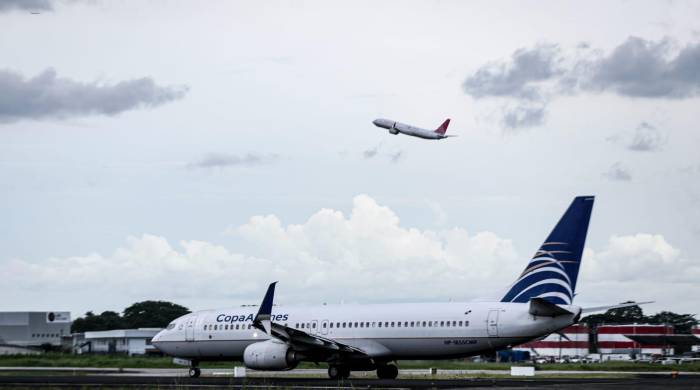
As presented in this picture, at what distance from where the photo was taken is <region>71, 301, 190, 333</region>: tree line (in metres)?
152

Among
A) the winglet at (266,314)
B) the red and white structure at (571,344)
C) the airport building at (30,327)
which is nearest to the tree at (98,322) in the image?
the airport building at (30,327)

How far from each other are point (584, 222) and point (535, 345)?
71.7 metres

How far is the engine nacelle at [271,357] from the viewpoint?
5025cm

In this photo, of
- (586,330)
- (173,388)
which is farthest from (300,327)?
(586,330)

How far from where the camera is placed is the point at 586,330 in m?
112

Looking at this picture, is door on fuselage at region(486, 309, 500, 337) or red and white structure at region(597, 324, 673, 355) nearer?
door on fuselage at region(486, 309, 500, 337)

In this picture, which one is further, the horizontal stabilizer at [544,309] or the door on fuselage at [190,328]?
the door on fuselage at [190,328]

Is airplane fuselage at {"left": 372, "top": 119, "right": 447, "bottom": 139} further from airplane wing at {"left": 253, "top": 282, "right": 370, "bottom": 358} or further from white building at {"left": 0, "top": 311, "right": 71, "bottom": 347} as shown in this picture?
white building at {"left": 0, "top": 311, "right": 71, "bottom": 347}

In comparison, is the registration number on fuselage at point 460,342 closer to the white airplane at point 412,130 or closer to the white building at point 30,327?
the white airplane at point 412,130

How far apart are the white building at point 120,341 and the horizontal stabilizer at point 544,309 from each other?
66326 millimetres

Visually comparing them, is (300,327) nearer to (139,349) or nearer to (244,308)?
(244,308)

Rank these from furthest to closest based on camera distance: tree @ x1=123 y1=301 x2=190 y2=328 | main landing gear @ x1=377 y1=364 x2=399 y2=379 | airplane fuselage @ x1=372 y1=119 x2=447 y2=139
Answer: tree @ x1=123 y1=301 x2=190 y2=328 < airplane fuselage @ x1=372 y1=119 x2=447 y2=139 < main landing gear @ x1=377 y1=364 x2=399 y2=379

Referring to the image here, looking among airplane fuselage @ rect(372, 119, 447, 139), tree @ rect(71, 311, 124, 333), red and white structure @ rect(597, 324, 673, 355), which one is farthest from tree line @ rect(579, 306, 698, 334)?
tree @ rect(71, 311, 124, 333)

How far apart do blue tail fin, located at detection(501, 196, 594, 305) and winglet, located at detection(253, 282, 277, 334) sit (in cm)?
1199
